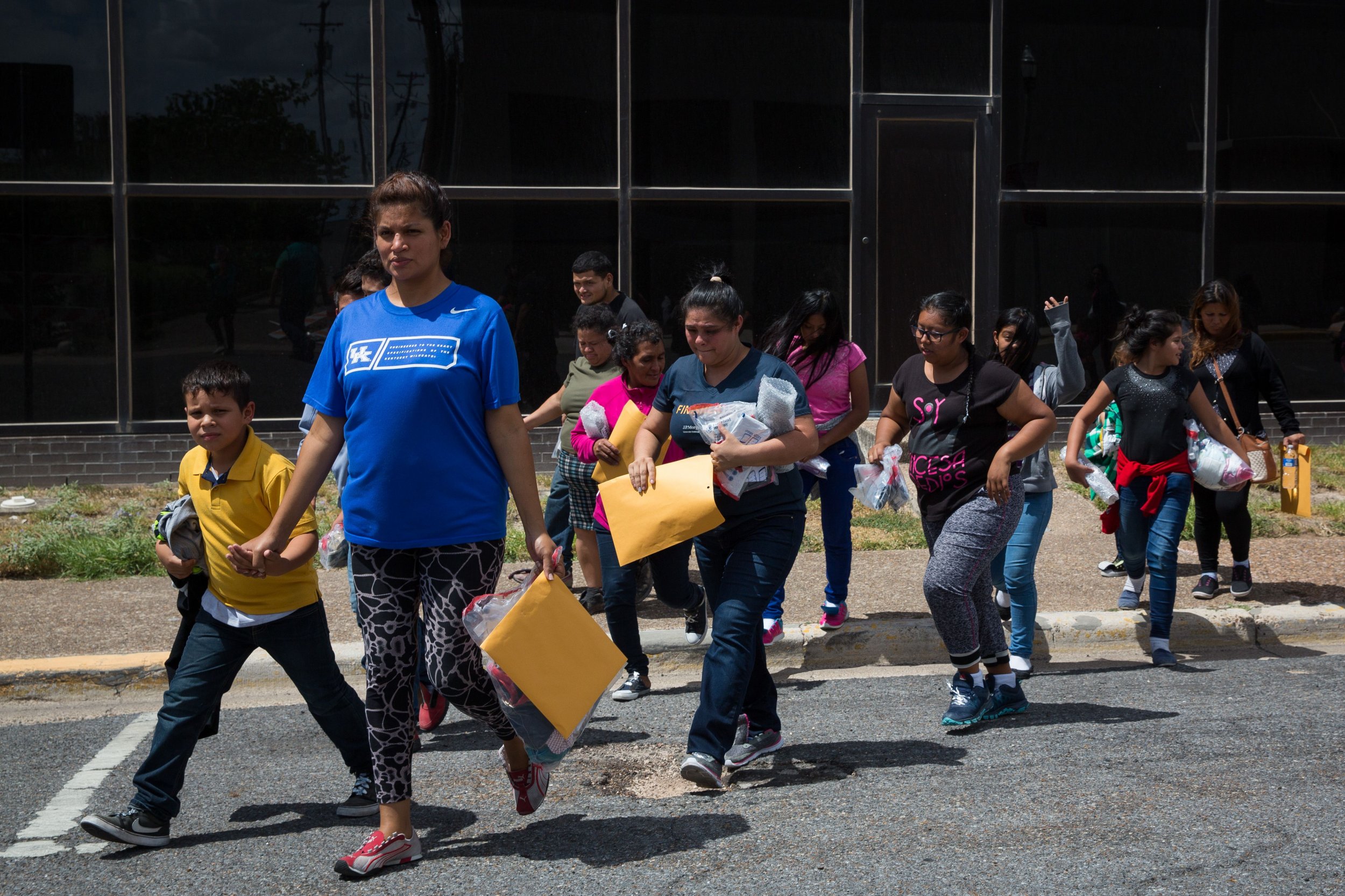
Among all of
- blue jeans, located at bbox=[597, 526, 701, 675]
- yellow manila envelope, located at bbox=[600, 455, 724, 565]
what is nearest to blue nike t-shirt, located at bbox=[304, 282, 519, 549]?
yellow manila envelope, located at bbox=[600, 455, 724, 565]

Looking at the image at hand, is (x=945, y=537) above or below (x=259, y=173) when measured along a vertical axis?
below

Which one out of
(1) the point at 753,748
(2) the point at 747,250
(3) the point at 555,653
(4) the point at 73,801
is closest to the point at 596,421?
(1) the point at 753,748

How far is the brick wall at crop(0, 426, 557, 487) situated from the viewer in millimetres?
10867

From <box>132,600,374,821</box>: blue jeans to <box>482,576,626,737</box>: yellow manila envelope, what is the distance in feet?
2.96

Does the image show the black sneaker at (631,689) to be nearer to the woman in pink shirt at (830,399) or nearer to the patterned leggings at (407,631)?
the woman in pink shirt at (830,399)

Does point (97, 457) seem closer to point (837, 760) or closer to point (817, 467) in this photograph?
point (817, 467)

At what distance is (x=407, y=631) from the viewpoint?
13.3 feet

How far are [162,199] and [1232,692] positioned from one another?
9.06 meters

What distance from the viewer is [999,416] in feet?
17.8

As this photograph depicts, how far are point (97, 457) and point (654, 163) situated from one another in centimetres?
544

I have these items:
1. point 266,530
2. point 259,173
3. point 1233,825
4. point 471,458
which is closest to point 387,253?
point 471,458

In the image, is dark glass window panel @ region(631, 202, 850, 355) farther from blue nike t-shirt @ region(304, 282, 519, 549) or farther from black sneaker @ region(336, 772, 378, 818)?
blue nike t-shirt @ region(304, 282, 519, 549)

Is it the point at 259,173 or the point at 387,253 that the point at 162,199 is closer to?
the point at 259,173

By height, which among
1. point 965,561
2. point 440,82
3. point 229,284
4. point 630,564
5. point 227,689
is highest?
point 440,82
